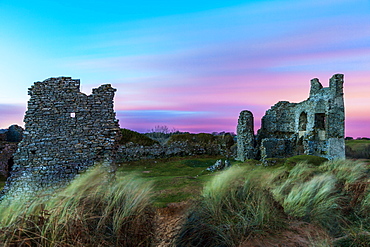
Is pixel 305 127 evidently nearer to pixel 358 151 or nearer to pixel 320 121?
pixel 320 121

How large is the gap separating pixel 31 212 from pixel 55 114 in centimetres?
600

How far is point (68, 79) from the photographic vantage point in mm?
9281

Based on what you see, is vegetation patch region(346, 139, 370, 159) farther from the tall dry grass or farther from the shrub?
the shrub

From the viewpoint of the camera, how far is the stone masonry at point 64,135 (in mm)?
9039

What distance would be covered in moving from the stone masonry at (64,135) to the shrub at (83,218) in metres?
4.22

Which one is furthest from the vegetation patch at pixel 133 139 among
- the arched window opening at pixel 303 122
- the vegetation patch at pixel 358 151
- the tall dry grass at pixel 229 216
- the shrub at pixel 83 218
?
the vegetation patch at pixel 358 151

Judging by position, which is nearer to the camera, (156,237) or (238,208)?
(156,237)

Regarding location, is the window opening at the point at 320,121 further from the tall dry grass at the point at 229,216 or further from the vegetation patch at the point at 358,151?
the tall dry grass at the point at 229,216

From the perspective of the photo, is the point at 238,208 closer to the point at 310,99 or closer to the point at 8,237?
the point at 8,237

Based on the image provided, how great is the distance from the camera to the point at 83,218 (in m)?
3.78

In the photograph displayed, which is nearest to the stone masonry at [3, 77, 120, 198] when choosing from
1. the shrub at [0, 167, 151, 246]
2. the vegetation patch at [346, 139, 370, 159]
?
the shrub at [0, 167, 151, 246]

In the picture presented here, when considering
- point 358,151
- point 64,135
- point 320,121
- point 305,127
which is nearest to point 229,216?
point 64,135

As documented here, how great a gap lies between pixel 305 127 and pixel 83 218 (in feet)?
72.9

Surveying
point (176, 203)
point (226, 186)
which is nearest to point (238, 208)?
point (226, 186)
